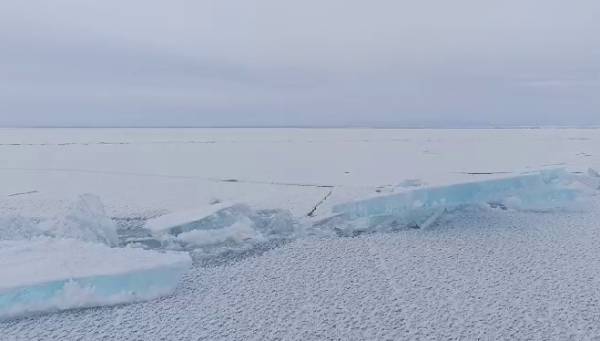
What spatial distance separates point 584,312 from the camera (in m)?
1.20

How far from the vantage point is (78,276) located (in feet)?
4.33

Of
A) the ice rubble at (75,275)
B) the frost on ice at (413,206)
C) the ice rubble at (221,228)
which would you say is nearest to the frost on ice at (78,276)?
the ice rubble at (75,275)

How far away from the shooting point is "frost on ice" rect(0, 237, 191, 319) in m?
1.25

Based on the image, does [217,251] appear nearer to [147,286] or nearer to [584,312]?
[147,286]

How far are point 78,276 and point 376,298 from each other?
0.92 m

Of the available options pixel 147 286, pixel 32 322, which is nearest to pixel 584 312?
pixel 147 286

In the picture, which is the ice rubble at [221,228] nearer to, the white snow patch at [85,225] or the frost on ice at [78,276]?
the white snow patch at [85,225]

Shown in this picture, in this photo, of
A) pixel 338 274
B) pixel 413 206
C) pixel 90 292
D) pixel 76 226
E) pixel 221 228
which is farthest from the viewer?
pixel 413 206

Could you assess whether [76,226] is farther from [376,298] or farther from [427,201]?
[427,201]

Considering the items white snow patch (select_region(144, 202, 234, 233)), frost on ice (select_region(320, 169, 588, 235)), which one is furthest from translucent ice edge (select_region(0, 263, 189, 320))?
frost on ice (select_region(320, 169, 588, 235))

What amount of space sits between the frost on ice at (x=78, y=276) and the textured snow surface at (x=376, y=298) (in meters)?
0.04

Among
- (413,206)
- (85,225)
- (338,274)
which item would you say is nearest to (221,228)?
(85,225)

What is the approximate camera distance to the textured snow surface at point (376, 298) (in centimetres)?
112

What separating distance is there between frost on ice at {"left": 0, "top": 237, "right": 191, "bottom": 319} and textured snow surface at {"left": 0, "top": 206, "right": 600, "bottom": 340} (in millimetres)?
42
